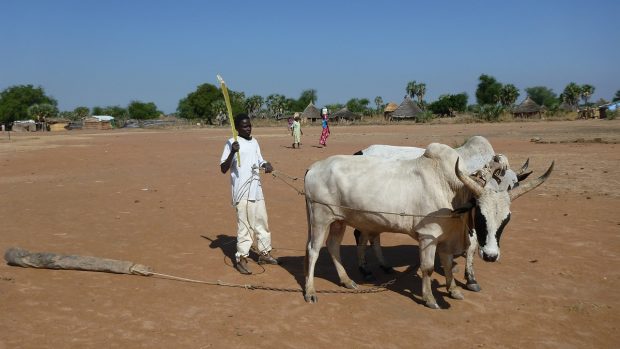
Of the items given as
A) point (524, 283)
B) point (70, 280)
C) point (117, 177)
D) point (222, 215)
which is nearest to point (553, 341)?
point (524, 283)

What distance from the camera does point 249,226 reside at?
678 cm

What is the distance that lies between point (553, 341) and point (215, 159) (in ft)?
60.9

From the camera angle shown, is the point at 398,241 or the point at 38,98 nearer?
the point at 398,241

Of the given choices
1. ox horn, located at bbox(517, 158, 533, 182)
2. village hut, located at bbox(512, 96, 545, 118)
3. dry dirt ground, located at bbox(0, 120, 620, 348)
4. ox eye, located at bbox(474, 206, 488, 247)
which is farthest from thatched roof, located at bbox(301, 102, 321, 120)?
ox eye, located at bbox(474, 206, 488, 247)

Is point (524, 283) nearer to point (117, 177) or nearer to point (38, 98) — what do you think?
point (117, 177)

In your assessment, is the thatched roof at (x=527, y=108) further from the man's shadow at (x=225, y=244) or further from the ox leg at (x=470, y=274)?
the ox leg at (x=470, y=274)

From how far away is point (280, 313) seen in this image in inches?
215

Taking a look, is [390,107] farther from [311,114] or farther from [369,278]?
[369,278]

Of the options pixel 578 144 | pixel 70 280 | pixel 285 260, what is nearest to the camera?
pixel 70 280

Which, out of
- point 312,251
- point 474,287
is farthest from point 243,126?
point 474,287

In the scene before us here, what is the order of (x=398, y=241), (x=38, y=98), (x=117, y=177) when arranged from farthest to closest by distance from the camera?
(x=38, y=98), (x=117, y=177), (x=398, y=241)

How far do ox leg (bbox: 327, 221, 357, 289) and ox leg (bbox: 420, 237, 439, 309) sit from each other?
909 mm

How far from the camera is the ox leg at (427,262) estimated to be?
5589 mm

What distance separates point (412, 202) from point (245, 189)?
2.23 meters
